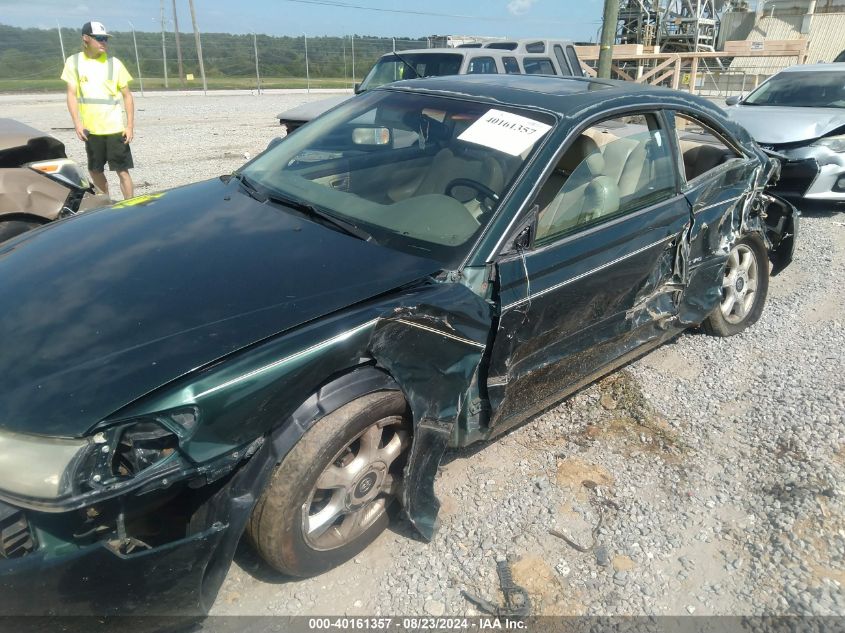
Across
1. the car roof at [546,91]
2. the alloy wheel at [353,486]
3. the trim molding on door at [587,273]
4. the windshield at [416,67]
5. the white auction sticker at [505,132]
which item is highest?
the windshield at [416,67]

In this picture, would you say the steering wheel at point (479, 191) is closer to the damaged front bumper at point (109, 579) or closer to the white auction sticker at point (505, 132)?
the white auction sticker at point (505, 132)

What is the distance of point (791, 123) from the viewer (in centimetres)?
712

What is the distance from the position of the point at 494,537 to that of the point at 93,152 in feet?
18.9

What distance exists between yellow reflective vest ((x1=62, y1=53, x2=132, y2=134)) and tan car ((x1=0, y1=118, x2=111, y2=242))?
3.94 ft

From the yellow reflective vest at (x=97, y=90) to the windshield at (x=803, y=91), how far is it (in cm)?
788

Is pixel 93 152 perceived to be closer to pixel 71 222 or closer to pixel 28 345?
pixel 71 222

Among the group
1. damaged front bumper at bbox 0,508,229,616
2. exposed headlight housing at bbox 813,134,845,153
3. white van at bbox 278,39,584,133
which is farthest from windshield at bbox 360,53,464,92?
damaged front bumper at bbox 0,508,229,616

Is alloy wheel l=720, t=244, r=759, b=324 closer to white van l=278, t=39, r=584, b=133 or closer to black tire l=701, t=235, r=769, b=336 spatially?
black tire l=701, t=235, r=769, b=336

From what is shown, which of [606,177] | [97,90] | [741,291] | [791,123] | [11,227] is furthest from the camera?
[791,123]

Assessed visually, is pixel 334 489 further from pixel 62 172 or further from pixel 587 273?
pixel 62 172

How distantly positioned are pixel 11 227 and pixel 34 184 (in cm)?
37

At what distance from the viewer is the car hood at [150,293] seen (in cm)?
177

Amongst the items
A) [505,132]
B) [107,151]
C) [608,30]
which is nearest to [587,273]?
[505,132]

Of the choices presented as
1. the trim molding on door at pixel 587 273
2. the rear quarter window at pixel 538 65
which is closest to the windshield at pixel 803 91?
the rear quarter window at pixel 538 65
